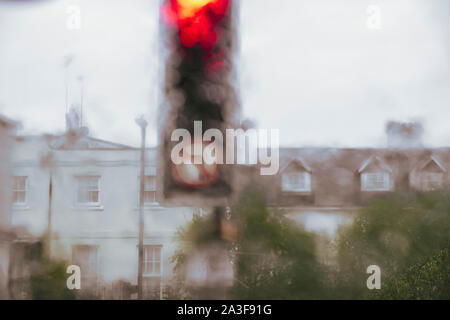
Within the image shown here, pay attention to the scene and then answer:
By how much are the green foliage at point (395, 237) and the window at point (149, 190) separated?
3.03ft

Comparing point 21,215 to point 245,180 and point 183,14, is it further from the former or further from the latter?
point 183,14

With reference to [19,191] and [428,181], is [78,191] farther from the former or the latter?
[428,181]

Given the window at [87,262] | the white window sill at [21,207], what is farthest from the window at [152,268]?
the white window sill at [21,207]

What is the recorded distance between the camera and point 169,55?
783 mm

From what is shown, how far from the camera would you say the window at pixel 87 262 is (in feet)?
5.01

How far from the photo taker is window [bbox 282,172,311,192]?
6.11 ft

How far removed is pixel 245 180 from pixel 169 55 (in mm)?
1040

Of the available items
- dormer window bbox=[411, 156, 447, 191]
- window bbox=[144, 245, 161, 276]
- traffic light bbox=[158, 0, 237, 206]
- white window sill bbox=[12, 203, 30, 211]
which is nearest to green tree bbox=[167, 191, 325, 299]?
window bbox=[144, 245, 161, 276]

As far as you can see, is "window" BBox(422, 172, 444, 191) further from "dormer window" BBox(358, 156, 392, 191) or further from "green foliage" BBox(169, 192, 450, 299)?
"dormer window" BBox(358, 156, 392, 191)

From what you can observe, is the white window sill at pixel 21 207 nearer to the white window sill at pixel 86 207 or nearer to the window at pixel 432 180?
the white window sill at pixel 86 207
